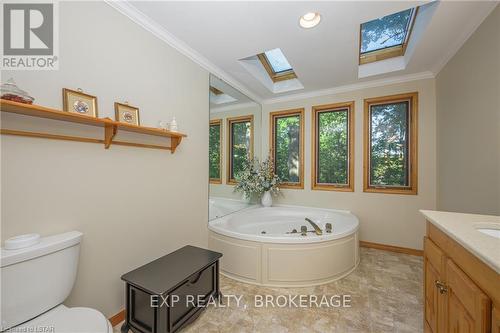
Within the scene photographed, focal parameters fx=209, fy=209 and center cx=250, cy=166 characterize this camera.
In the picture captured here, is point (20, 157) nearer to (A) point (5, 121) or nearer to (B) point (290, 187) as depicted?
(A) point (5, 121)

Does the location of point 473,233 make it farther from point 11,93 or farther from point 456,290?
point 11,93

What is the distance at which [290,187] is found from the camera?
12.5 ft

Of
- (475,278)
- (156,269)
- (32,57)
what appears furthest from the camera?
(156,269)

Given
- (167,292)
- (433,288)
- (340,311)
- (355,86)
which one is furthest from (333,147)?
(167,292)

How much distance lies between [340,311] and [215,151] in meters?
2.19

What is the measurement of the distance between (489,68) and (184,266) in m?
2.98

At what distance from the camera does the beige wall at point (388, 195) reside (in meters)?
2.91

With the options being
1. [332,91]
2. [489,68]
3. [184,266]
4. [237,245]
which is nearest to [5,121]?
[184,266]

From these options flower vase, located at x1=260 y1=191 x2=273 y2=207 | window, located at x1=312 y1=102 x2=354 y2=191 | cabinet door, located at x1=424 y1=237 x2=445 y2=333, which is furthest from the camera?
flower vase, located at x1=260 y1=191 x2=273 y2=207

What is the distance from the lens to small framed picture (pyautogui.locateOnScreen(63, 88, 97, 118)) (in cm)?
135

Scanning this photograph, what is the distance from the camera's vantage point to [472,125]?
200cm

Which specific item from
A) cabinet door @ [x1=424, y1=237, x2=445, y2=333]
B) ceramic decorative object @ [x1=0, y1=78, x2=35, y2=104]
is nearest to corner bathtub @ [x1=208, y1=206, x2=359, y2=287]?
cabinet door @ [x1=424, y1=237, x2=445, y2=333]

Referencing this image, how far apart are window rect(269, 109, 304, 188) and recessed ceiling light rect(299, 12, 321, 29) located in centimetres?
186

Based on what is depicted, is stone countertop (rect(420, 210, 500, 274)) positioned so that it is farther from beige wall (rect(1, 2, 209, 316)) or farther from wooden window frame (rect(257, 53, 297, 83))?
wooden window frame (rect(257, 53, 297, 83))
